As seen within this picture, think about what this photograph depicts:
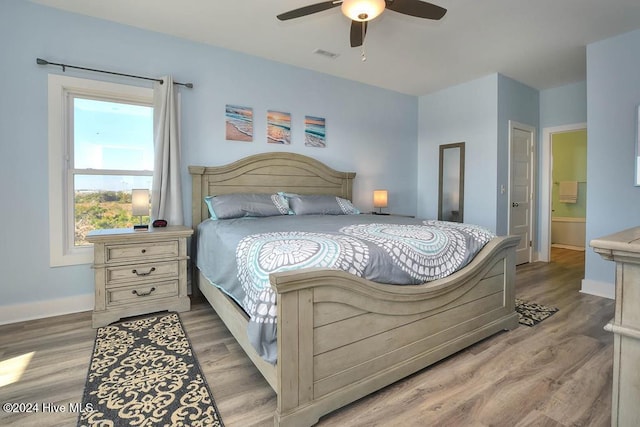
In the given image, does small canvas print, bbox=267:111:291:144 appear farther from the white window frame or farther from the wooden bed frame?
the wooden bed frame

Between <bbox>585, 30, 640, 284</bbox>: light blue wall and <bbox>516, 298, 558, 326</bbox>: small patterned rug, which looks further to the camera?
<bbox>585, 30, 640, 284</bbox>: light blue wall

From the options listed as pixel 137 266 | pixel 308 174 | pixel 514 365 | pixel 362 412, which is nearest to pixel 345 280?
pixel 362 412

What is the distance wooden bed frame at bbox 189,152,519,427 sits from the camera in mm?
1339

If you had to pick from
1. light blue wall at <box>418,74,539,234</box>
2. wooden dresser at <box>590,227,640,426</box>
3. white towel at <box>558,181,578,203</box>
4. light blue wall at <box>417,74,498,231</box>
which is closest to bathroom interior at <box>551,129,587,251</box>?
white towel at <box>558,181,578,203</box>

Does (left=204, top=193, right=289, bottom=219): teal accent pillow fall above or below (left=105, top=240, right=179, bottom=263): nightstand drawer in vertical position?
above

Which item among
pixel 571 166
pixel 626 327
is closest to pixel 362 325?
pixel 626 327

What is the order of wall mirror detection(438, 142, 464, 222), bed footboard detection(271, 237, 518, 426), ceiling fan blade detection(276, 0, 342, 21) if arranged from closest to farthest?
bed footboard detection(271, 237, 518, 426) < ceiling fan blade detection(276, 0, 342, 21) < wall mirror detection(438, 142, 464, 222)

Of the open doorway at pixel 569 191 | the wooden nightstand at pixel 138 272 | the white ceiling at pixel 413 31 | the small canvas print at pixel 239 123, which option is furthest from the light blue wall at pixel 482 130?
the wooden nightstand at pixel 138 272

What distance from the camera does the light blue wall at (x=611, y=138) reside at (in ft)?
10.0

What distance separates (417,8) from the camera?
2117 mm

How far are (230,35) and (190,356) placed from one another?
2876mm

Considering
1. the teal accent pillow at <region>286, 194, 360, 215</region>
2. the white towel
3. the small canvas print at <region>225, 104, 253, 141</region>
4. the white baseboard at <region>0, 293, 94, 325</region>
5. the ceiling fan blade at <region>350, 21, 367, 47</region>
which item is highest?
the ceiling fan blade at <region>350, 21, 367, 47</region>

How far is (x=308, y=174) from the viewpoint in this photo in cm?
390

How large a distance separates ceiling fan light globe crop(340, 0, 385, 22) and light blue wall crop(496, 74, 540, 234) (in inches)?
111
